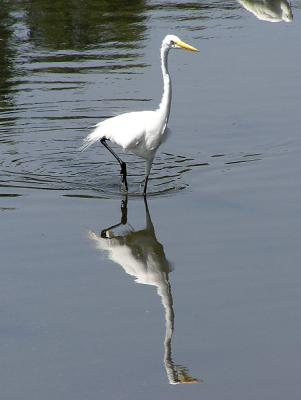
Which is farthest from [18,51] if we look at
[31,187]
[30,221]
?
[30,221]

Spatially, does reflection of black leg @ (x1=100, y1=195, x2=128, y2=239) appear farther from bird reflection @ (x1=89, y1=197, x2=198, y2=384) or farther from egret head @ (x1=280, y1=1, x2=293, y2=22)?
egret head @ (x1=280, y1=1, x2=293, y2=22)

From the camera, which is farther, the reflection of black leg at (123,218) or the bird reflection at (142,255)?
the reflection of black leg at (123,218)

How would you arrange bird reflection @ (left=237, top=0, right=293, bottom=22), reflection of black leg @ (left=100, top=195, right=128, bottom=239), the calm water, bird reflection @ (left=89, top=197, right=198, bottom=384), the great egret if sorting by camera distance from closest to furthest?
1. bird reflection @ (left=237, top=0, right=293, bottom=22)
2. the calm water
3. bird reflection @ (left=89, top=197, right=198, bottom=384)
4. reflection of black leg @ (left=100, top=195, right=128, bottom=239)
5. the great egret

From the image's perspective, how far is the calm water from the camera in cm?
498

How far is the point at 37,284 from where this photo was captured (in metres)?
6.27

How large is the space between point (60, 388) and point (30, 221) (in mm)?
3121

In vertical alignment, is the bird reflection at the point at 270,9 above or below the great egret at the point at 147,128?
above

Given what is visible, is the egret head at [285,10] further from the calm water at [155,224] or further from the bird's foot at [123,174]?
the bird's foot at [123,174]

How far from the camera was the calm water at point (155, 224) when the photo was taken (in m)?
4.98

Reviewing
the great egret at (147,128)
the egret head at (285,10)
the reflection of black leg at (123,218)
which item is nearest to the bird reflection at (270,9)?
the egret head at (285,10)

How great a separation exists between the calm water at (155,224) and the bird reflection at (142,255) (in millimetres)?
17

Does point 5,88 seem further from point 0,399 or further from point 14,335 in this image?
point 0,399

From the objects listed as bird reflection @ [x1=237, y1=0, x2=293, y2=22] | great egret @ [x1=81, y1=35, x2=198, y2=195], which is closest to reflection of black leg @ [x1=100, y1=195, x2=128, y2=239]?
great egret @ [x1=81, y1=35, x2=198, y2=195]

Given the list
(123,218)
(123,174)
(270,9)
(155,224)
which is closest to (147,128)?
(123,174)
